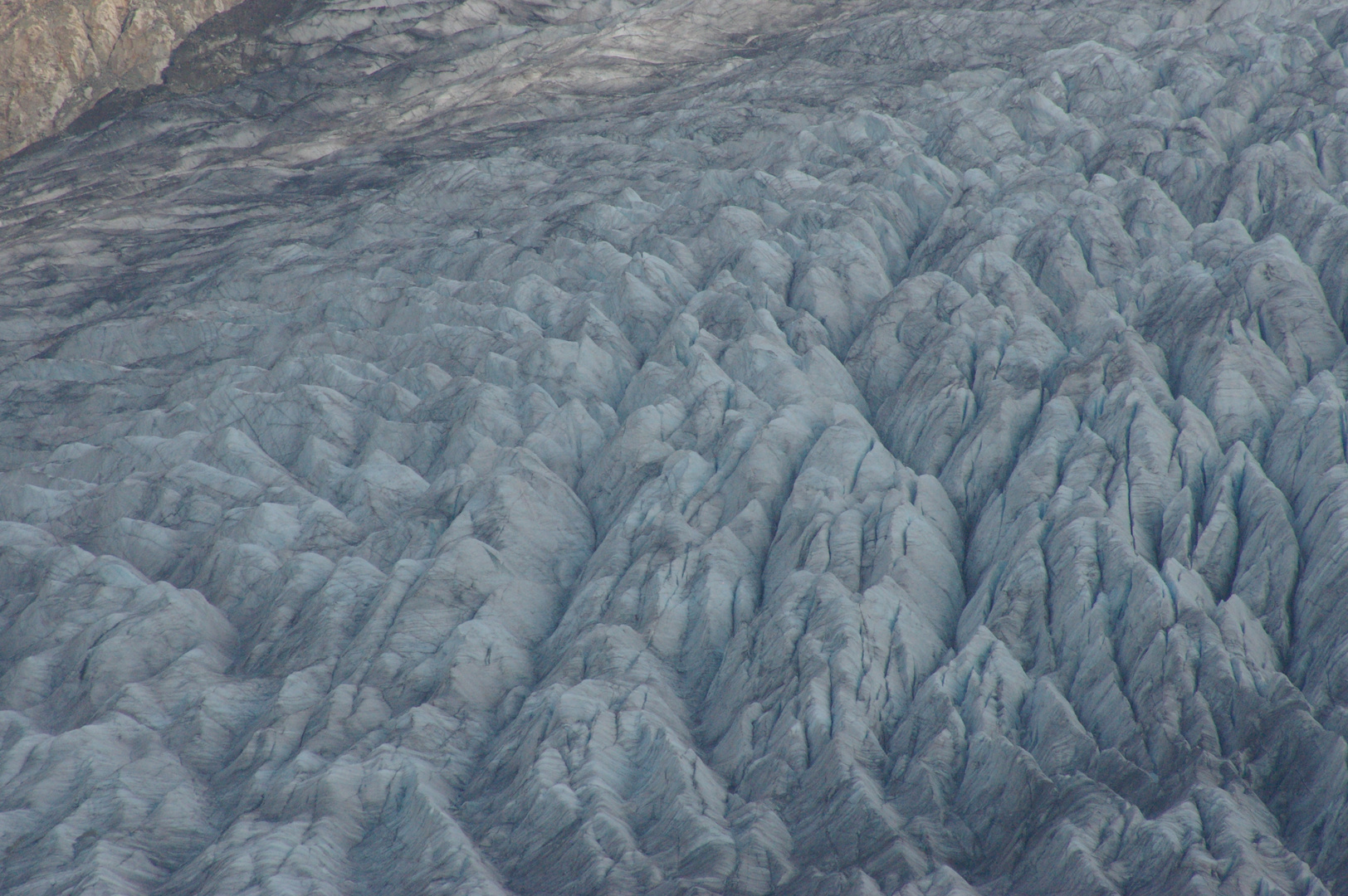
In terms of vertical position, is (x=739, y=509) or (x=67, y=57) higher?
(x=67, y=57)

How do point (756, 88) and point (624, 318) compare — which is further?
point (756, 88)

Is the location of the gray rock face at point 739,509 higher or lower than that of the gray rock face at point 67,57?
lower

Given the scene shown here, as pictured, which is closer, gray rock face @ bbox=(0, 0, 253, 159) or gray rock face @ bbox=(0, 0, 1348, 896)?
gray rock face @ bbox=(0, 0, 1348, 896)

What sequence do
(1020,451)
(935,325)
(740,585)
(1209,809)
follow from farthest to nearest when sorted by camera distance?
(935,325) → (1020,451) → (740,585) → (1209,809)

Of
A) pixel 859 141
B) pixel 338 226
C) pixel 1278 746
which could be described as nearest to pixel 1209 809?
pixel 1278 746

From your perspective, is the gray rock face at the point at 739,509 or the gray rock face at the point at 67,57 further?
the gray rock face at the point at 67,57

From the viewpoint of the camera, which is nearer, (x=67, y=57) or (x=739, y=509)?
Result: (x=739, y=509)

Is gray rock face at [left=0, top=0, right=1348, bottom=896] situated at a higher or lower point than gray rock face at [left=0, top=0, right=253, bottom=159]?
lower

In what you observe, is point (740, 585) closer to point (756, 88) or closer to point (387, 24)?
point (756, 88)
